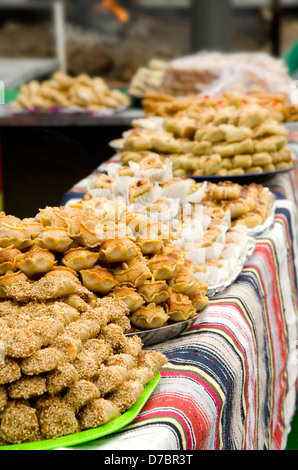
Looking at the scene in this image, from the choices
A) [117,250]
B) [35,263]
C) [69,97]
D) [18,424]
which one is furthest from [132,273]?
[69,97]

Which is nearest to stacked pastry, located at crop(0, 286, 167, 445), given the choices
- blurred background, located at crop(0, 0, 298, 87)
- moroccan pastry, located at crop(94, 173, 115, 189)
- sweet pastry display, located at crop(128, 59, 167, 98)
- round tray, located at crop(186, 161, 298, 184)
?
moroccan pastry, located at crop(94, 173, 115, 189)

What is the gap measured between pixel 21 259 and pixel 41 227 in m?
0.09

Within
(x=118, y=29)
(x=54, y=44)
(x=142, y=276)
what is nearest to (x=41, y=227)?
(x=142, y=276)

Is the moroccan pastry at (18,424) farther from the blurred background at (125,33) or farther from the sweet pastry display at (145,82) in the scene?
the blurred background at (125,33)

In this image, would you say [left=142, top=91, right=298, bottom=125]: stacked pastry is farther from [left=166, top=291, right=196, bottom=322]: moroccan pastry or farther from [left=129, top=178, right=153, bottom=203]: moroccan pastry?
[left=166, top=291, right=196, bottom=322]: moroccan pastry

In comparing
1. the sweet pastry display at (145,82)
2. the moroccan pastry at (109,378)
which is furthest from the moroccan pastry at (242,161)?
the sweet pastry display at (145,82)

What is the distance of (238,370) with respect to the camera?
116 cm

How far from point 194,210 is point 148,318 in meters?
0.52

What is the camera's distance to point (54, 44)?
5.66 m

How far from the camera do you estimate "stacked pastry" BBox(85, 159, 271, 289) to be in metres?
1.38

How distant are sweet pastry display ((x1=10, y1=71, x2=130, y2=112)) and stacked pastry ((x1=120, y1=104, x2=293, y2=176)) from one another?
5.02ft

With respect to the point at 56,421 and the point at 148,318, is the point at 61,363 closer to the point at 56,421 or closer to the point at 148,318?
the point at 56,421

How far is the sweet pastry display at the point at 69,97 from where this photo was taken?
12.3 ft
